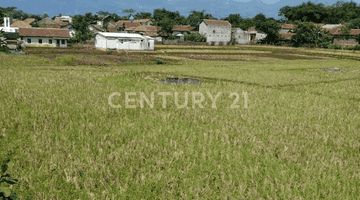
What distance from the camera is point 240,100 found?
11648 millimetres

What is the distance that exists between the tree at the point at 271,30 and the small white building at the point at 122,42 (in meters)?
37.3

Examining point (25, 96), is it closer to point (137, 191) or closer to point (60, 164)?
point (60, 164)

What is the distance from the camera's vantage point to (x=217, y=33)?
74312mm

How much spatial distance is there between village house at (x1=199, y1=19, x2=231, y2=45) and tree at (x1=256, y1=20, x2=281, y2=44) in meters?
9.08

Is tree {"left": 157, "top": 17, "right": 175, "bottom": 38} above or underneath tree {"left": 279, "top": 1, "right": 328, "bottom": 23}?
underneath

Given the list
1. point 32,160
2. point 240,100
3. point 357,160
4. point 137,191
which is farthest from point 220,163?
point 240,100

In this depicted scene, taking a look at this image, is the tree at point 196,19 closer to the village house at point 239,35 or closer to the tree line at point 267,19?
the tree line at point 267,19

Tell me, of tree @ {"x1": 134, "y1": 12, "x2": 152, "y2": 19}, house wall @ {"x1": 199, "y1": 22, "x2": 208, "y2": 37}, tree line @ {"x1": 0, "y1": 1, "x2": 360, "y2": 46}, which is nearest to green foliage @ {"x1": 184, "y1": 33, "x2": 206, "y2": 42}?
house wall @ {"x1": 199, "y1": 22, "x2": 208, "y2": 37}

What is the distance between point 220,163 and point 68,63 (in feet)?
74.7

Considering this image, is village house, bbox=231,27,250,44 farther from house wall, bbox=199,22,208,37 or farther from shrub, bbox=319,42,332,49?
shrub, bbox=319,42,332,49

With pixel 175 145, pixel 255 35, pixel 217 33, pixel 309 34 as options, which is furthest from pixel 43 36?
pixel 255 35

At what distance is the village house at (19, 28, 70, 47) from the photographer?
4500 cm

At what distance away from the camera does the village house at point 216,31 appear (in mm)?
72875

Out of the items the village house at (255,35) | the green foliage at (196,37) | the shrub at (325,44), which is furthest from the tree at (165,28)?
the shrub at (325,44)
